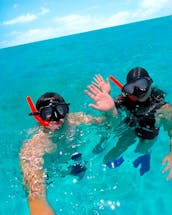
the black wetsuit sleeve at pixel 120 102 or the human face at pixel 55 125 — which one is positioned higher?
the black wetsuit sleeve at pixel 120 102

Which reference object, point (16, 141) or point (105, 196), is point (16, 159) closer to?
point (16, 141)

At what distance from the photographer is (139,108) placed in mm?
3496

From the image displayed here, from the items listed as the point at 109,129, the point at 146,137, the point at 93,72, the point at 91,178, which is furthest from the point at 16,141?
the point at 93,72

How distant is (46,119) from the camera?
3.36 m

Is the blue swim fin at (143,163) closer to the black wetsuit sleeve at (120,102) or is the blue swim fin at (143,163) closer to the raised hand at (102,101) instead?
the black wetsuit sleeve at (120,102)

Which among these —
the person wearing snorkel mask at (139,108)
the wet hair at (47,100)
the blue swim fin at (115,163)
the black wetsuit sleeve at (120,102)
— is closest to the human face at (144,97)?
the person wearing snorkel mask at (139,108)

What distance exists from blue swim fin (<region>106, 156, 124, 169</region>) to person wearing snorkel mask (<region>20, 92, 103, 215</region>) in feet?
1.13

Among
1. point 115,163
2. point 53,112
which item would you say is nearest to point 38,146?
point 53,112

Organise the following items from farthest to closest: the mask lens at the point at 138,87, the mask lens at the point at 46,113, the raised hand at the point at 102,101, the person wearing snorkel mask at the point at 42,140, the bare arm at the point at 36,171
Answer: the mask lens at the point at 46,113, the mask lens at the point at 138,87, the raised hand at the point at 102,101, the person wearing snorkel mask at the point at 42,140, the bare arm at the point at 36,171

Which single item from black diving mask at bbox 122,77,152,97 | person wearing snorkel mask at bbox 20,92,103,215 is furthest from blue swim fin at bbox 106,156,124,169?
black diving mask at bbox 122,77,152,97

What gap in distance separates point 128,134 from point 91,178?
93 cm

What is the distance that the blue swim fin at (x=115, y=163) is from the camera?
350 centimetres

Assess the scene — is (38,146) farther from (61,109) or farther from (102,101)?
(102,101)

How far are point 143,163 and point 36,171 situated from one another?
131 cm
